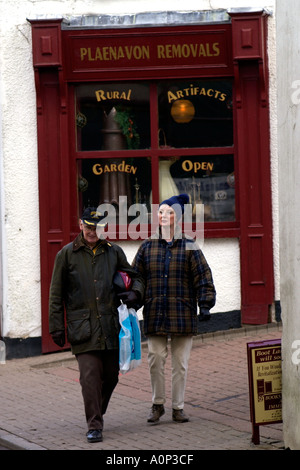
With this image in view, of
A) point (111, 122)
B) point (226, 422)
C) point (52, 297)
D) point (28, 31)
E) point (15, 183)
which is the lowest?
point (226, 422)

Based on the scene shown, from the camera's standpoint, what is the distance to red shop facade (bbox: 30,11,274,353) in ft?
35.4

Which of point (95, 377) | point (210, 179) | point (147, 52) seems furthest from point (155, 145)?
point (95, 377)

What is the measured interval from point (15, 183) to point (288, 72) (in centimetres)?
509

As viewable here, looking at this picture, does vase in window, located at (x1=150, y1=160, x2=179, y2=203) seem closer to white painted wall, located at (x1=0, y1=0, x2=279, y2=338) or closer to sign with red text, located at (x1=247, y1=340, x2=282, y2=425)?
white painted wall, located at (x1=0, y1=0, x2=279, y2=338)

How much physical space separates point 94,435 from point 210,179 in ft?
15.4

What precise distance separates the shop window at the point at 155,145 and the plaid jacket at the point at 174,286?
11.0 ft

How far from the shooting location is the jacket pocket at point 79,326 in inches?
292

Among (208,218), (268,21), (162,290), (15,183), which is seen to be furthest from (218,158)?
(162,290)

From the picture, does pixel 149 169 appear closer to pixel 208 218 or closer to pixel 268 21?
pixel 208 218

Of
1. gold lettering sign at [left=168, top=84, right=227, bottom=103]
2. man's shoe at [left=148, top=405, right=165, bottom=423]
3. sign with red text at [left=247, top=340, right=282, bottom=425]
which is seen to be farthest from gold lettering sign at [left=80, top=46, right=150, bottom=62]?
sign with red text at [left=247, top=340, right=282, bottom=425]

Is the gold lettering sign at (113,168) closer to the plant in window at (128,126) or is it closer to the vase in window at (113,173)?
the vase in window at (113,173)

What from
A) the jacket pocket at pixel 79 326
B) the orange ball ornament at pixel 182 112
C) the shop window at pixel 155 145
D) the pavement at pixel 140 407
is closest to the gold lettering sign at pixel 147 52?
the shop window at pixel 155 145

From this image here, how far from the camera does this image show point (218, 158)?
11.2m

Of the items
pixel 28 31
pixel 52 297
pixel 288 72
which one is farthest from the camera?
pixel 28 31
